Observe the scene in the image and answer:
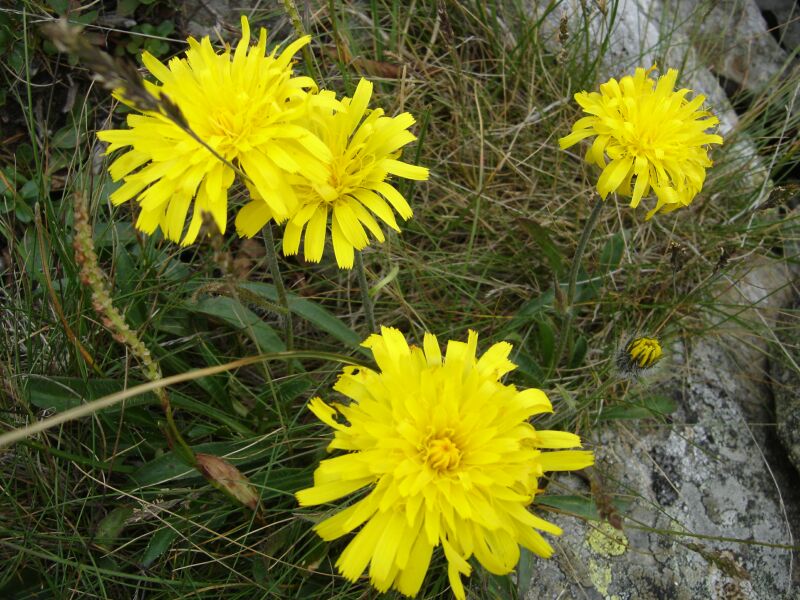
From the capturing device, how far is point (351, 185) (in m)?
2.06

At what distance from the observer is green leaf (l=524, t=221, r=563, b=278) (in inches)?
110

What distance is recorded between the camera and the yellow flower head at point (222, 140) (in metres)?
1.79

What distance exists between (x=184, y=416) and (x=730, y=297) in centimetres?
277

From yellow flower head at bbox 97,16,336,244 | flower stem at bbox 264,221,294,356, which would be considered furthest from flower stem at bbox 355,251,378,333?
yellow flower head at bbox 97,16,336,244

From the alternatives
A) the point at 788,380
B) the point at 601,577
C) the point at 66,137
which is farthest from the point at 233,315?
the point at 788,380

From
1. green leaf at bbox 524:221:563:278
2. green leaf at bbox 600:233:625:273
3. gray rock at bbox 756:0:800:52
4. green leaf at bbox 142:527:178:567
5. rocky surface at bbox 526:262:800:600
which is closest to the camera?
green leaf at bbox 142:527:178:567

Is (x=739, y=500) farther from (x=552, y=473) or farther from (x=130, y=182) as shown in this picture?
(x=130, y=182)

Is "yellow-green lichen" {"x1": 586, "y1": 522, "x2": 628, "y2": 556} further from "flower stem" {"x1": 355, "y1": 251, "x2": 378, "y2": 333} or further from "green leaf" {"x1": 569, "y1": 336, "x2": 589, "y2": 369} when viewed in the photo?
"flower stem" {"x1": 355, "y1": 251, "x2": 378, "y2": 333}

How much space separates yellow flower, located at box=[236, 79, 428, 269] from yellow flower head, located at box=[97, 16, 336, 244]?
0.16m

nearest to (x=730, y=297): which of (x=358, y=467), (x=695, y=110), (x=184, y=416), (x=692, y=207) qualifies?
(x=692, y=207)

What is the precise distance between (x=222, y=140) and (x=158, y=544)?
1.51 metres

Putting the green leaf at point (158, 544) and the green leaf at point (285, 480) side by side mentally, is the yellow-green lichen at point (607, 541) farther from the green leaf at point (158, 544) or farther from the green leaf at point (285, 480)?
the green leaf at point (158, 544)

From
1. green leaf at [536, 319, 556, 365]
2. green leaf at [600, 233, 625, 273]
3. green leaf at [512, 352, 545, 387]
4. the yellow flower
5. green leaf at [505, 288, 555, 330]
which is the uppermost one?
the yellow flower

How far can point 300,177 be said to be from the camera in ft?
6.37
